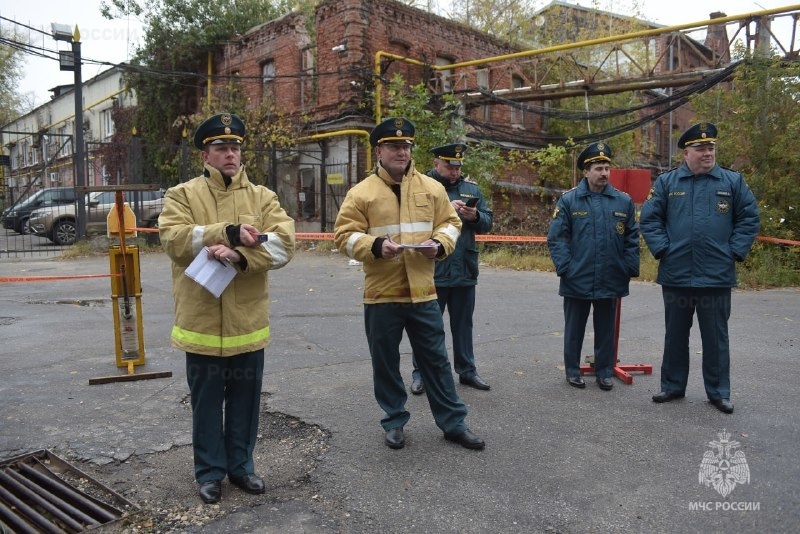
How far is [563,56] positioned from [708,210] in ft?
47.9

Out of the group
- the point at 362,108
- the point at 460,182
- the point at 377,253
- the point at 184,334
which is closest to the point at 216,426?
the point at 184,334

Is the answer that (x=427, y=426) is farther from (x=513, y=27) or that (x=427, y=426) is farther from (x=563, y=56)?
(x=513, y=27)

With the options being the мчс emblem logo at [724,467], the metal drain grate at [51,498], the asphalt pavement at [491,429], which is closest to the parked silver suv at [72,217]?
the asphalt pavement at [491,429]

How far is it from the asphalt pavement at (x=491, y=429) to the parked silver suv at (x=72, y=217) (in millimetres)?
11657

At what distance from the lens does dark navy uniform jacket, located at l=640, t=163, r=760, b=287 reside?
4.92 meters

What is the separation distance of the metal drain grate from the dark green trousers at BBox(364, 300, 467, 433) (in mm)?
1670

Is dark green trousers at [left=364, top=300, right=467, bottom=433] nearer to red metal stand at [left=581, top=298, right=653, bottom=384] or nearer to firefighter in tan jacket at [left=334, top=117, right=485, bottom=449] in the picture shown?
firefighter in tan jacket at [left=334, top=117, right=485, bottom=449]

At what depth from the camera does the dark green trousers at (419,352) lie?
4168mm

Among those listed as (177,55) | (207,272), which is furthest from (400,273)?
(177,55)

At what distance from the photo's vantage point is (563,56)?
18328mm

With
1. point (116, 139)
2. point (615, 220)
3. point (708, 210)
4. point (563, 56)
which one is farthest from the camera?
point (116, 139)

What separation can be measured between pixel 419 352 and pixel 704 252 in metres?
2.39

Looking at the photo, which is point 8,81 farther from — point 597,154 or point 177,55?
point 597,154

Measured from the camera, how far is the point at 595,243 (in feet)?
17.9
